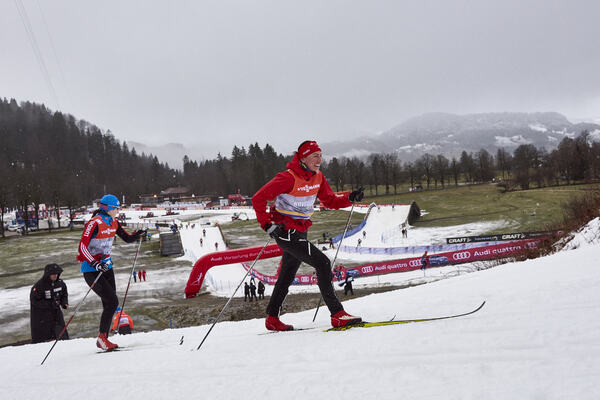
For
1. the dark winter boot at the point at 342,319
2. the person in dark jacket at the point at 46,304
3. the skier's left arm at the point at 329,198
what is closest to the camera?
the dark winter boot at the point at 342,319

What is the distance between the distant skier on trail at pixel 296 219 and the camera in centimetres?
409

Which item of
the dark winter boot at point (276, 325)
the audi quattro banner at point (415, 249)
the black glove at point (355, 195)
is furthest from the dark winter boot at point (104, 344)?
the audi quattro banner at point (415, 249)

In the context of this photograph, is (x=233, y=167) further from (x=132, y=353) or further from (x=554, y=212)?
(x=132, y=353)

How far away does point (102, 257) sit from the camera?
213 inches

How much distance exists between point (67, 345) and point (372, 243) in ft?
115

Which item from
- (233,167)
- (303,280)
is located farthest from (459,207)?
(233,167)

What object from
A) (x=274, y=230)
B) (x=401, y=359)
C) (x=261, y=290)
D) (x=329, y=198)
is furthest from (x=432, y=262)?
(x=401, y=359)

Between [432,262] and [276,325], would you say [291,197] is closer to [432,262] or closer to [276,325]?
[276,325]

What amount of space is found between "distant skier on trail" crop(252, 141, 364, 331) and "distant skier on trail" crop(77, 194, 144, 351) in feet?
8.12

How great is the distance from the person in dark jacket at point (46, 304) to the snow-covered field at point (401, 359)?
2426mm

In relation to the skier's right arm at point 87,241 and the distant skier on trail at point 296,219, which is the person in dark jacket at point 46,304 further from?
the distant skier on trail at point 296,219

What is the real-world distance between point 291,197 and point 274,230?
1.55 feet

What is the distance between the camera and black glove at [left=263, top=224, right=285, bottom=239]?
13.1 feet

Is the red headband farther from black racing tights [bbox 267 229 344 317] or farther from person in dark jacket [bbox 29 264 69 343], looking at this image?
person in dark jacket [bbox 29 264 69 343]
